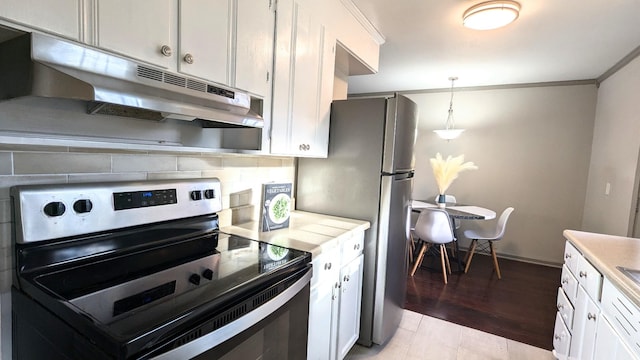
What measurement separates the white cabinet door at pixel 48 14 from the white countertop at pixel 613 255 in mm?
1985

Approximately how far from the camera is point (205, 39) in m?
1.14

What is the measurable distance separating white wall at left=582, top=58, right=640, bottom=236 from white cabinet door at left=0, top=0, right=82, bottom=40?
371 cm

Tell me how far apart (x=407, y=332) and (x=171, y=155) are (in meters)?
2.07

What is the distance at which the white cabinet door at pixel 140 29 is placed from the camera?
0.85 metres

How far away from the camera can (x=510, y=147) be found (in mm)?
4078

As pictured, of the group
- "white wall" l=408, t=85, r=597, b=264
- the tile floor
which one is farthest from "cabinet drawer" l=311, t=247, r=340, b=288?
"white wall" l=408, t=85, r=597, b=264

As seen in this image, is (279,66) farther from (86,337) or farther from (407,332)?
(407,332)

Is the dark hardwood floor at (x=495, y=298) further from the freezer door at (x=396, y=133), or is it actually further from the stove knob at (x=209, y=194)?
the stove knob at (x=209, y=194)

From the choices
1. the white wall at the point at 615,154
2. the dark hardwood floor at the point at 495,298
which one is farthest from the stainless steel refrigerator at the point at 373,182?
the white wall at the point at 615,154

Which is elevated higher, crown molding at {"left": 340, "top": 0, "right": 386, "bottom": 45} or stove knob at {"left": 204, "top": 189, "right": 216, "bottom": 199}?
crown molding at {"left": 340, "top": 0, "right": 386, "bottom": 45}

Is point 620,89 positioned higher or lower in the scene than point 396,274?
higher

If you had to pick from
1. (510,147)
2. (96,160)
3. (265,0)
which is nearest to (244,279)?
(96,160)

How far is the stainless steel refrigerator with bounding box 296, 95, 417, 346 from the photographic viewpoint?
1.96 meters

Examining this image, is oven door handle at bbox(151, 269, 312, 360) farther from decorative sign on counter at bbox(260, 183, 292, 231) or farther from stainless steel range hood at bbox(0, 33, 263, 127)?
stainless steel range hood at bbox(0, 33, 263, 127)
